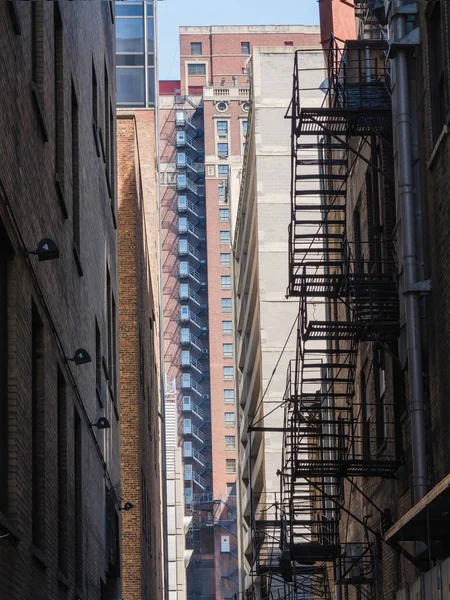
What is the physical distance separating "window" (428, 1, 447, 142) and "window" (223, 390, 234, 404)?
119m

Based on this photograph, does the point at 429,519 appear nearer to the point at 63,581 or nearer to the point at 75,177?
the point at 63,581

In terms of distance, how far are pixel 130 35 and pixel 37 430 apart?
171ft

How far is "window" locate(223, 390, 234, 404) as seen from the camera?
450 ft

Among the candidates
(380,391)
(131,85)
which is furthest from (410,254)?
(131,85)

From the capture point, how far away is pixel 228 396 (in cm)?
13788

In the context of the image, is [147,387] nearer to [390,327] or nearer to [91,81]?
[91,81]

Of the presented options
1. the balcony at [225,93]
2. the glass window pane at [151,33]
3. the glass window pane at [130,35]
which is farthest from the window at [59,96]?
the balcony at [225,93]

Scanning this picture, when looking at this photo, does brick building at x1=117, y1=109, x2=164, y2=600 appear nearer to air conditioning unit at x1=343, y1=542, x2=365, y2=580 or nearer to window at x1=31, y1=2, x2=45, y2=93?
air conditioning unit at x1=343, y1=542, x2=365, y2=580

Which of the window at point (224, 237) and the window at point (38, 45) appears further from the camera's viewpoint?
the window at point (224, 237)

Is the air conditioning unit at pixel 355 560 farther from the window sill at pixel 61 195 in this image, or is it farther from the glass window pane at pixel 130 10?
the glass window pane at pixel 130 10

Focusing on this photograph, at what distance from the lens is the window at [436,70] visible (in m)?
17.7

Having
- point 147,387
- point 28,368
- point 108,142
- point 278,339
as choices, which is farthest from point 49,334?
point 278,339

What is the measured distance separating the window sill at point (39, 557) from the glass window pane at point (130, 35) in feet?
166

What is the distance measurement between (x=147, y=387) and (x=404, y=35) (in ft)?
101
